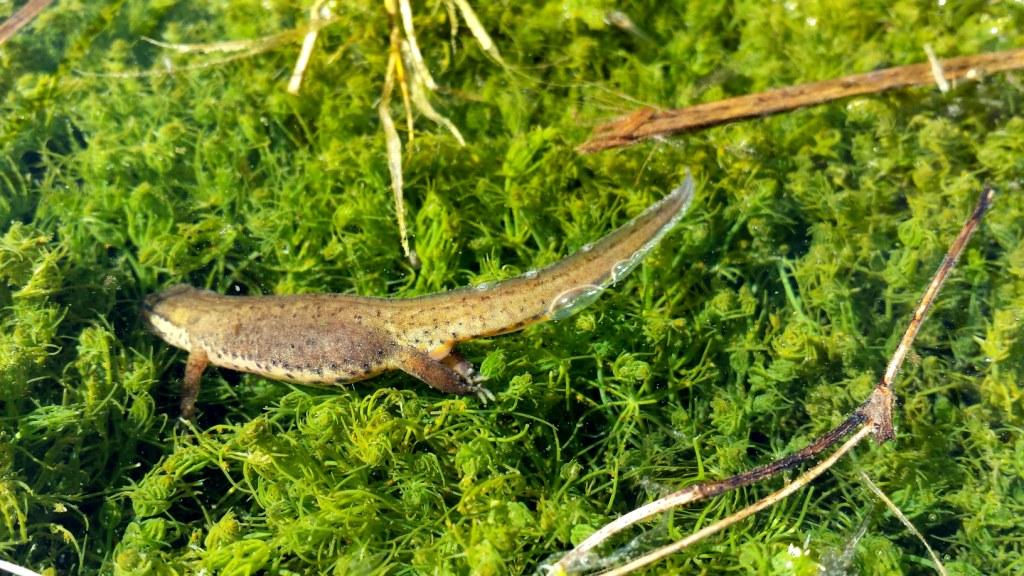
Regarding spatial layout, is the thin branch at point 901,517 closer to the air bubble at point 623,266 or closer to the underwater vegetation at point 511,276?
the underwater vegetation at point 511,276

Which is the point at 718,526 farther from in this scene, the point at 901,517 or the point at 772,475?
the point at 901,517

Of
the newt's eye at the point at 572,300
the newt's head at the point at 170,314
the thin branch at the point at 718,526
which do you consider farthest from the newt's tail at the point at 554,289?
the newt's head at the point at 170,314

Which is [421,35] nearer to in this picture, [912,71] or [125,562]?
[912,71]

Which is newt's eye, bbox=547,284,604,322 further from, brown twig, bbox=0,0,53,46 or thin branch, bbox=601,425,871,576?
brown twig, bbox=0,0,53,46

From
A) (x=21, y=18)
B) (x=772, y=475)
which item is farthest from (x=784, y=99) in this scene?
(x=21, y=18)

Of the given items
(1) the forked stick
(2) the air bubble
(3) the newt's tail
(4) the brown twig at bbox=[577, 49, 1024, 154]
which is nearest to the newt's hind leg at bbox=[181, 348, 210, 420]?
(3) the newt's tail

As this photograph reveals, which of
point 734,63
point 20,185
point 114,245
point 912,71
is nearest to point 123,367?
point 114,245

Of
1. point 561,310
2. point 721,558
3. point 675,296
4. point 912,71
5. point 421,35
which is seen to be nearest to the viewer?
point 721,558
